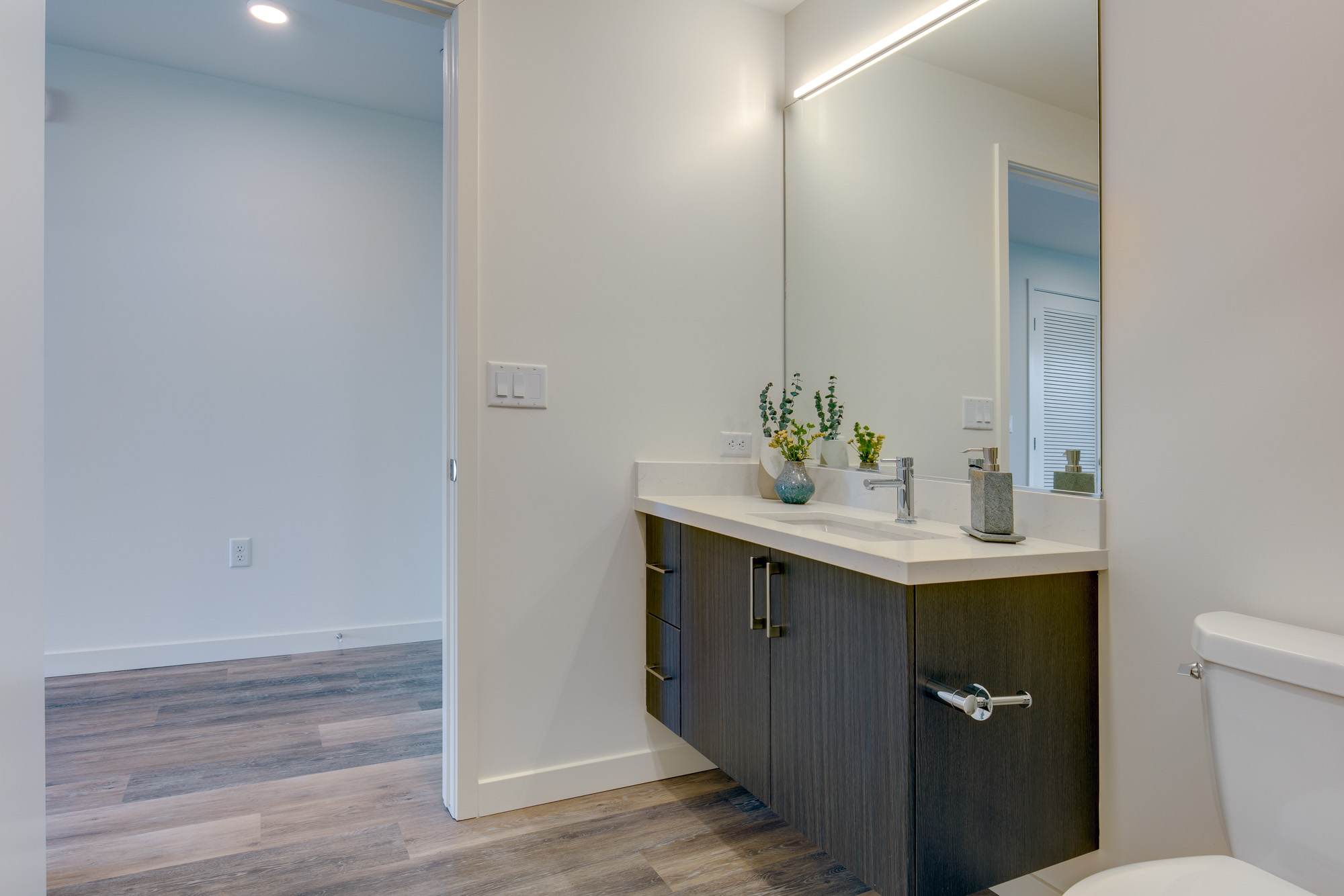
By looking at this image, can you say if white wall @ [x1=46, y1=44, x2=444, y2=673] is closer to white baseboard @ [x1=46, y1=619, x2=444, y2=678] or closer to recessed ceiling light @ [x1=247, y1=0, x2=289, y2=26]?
white baseboard @ [x1=46, y1=619, x2=444, y2=678]

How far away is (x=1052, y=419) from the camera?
57.4 inches

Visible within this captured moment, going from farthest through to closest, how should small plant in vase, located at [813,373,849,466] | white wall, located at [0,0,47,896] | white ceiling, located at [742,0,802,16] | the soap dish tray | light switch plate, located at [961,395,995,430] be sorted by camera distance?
white ceiling, located at [742,0,802,16] < small plant in vase, located at [813,373,849,466] < light switch plate, located at [961,395,995,430] < the soap dish tray < white wall, located at [0,0,47,896]

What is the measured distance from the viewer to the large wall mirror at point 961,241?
4.64ft

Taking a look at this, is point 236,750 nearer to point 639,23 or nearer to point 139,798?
point 139,798

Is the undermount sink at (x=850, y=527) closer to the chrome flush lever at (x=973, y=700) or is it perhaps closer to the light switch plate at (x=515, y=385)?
the chrome flush lever at (x=973, y=700)

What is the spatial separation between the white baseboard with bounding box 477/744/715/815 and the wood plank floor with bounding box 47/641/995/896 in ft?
0.10

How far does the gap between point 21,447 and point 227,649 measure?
2469mm

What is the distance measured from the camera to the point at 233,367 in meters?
3.05

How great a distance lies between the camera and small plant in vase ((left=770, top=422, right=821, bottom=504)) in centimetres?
201

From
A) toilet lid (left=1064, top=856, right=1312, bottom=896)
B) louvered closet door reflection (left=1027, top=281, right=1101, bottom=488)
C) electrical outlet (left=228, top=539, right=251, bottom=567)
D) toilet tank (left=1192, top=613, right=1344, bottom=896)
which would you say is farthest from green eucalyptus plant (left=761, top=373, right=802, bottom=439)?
electrical outlet (left=228, top=539, right=251, bottom=567)

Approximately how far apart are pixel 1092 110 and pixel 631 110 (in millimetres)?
1162

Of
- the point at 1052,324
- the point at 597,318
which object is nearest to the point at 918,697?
the point at 1052,324

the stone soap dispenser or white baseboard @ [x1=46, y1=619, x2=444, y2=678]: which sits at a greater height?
the stone soap dispenser

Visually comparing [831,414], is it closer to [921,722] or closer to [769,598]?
[769,598]
